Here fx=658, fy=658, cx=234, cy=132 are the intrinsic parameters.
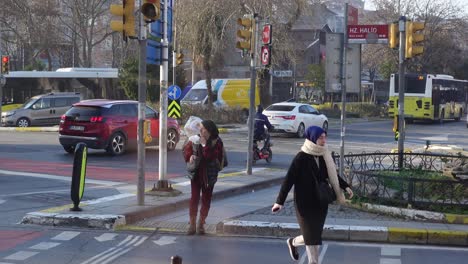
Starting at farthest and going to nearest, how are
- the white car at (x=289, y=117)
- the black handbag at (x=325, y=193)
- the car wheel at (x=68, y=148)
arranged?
the white car at (x=289, y=117)
the car wheel at (x=68, y=148)
the black handbag at (x=325, y=193)

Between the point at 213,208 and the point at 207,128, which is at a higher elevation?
the point at 207,128

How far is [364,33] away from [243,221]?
513cm

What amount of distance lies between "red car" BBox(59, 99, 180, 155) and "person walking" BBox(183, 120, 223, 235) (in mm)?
10770

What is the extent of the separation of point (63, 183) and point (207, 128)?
20.6ft

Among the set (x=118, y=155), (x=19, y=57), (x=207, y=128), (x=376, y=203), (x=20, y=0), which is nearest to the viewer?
(x=207, y=128)

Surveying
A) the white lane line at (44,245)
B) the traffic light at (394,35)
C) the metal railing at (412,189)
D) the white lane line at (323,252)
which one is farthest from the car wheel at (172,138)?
the white lane line at (323,252)

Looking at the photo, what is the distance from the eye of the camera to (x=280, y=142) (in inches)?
1096

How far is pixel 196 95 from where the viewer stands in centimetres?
3919

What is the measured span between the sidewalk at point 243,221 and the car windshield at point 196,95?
26517 millimetres

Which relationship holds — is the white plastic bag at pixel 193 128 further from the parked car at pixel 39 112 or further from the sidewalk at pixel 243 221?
the parked car at pixel 39 112

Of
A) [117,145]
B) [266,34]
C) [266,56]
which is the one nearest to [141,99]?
[266,56]

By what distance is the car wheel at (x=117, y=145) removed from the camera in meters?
20.1

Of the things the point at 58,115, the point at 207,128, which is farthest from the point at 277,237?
the point at 58,115

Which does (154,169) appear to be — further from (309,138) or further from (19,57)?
(19,57)
